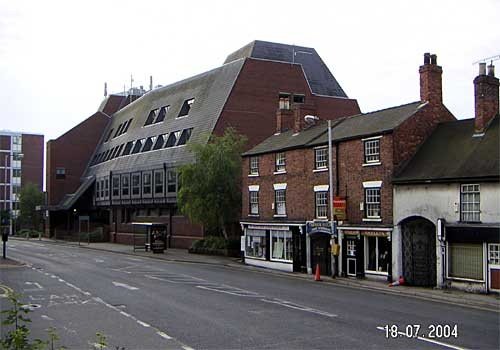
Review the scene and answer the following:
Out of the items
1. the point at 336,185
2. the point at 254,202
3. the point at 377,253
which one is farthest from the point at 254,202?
the point at 377,253

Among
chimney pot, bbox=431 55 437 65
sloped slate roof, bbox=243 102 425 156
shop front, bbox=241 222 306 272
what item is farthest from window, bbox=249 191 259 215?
chimney pot, bbox=431 55 437 65

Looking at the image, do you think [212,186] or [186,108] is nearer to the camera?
[212,186]

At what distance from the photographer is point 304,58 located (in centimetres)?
7206

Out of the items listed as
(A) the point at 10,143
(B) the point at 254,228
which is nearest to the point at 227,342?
(B) the point at 254,228

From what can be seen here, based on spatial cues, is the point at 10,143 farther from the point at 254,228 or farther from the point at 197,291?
the point at 197,291

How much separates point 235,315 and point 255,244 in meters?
22.7

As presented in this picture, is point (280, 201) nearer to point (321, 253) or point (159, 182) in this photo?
point (321, 253)

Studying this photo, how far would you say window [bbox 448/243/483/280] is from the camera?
2403 centimetres

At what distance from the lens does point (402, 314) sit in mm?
17719

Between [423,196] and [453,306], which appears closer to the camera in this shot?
[453,306]

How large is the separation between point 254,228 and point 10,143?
4105 inches

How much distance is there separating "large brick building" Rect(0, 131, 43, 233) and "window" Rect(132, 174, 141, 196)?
66.5 m

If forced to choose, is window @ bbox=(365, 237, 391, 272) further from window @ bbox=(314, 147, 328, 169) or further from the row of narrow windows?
the row of narrow windows

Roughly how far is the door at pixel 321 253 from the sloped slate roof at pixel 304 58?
3637 centimetres
